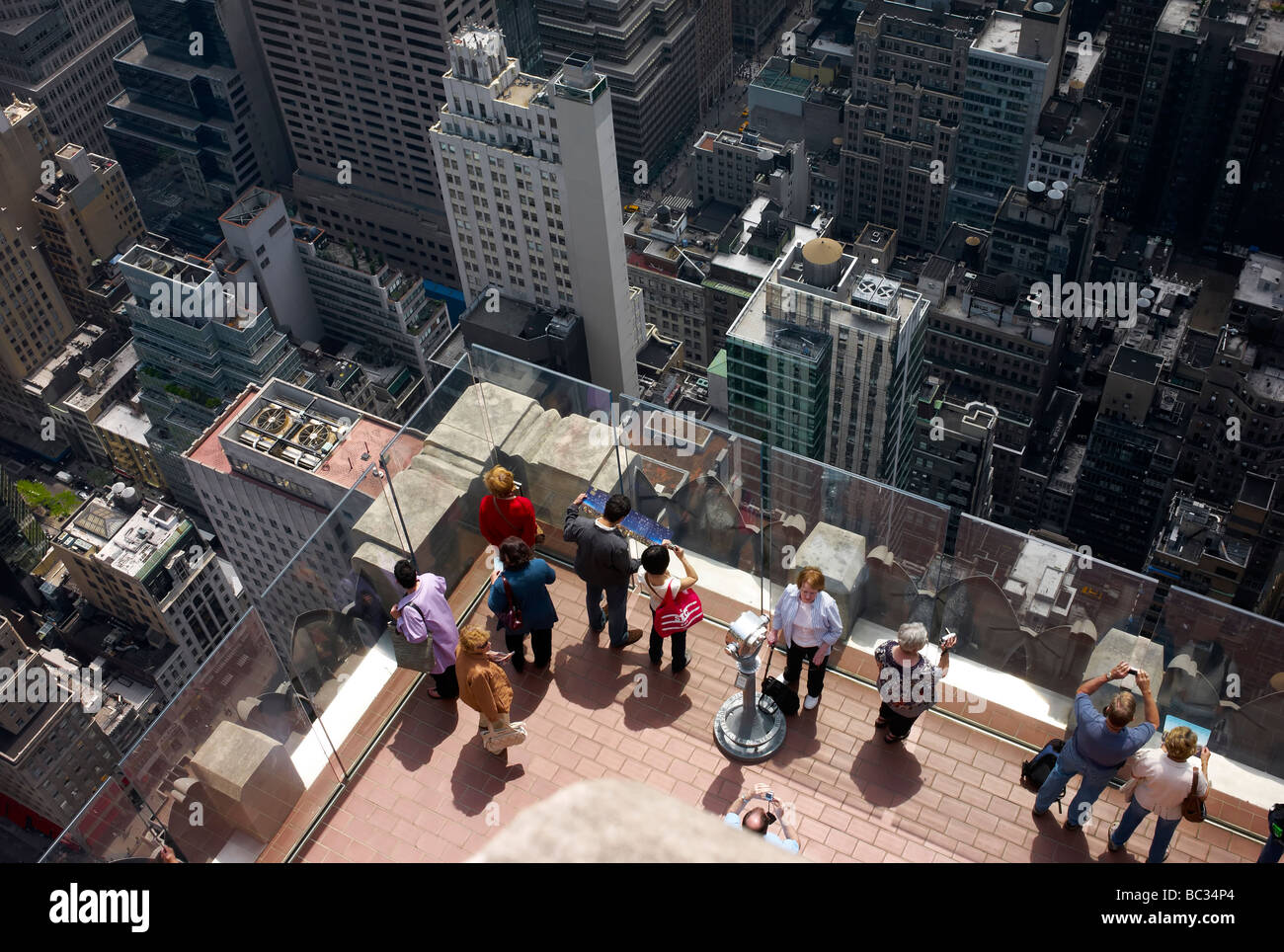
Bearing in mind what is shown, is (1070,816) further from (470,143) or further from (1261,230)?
(1261,230)

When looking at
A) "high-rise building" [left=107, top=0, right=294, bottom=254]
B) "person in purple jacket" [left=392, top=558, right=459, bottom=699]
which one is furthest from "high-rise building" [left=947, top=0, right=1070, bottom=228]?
"person in purple jacket" [left=392, top=558, right=459, bottom=699]

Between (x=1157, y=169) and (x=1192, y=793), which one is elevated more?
(x=1192, y=793)

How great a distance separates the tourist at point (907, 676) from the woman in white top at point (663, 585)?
3250 millimetres

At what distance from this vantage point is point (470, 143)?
202 feet

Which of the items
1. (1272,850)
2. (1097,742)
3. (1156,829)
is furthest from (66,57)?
(1272,850)

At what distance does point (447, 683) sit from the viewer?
70.9ft

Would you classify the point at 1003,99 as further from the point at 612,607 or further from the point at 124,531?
the point at 612,607

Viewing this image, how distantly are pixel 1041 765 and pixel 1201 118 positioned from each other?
96721 millimetres

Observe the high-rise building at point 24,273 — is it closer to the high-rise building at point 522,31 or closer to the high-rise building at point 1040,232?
the high-rise building at point 522,31

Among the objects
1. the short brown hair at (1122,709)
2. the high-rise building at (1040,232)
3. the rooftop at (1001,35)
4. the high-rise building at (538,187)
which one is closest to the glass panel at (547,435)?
the short brown hair at (1122,709)

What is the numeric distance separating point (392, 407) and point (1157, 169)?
6639cm

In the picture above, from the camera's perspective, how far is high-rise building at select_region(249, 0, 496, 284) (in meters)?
93.9
